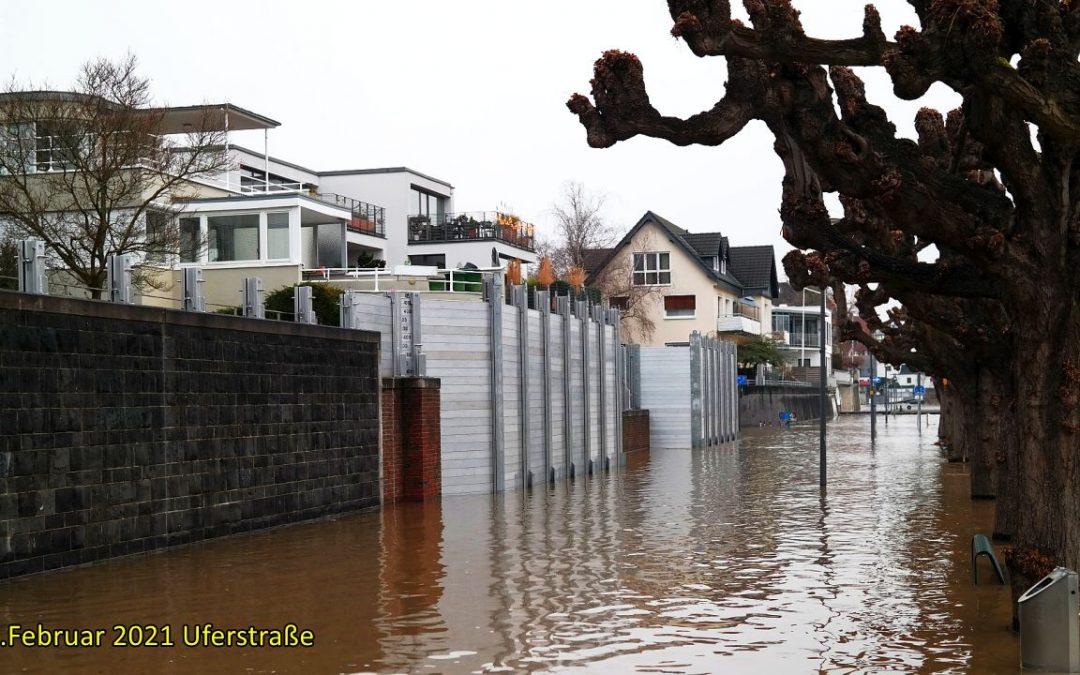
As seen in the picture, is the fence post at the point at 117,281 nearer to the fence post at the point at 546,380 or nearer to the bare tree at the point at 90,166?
the bare tree at the point at 90,166

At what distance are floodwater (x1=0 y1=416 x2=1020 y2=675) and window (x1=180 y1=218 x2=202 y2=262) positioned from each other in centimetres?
1480

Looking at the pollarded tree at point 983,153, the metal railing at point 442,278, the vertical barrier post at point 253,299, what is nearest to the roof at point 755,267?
the metal railing at point 442,278

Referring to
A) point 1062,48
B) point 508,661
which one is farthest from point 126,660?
point 1062,48

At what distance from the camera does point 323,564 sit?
16500 mm

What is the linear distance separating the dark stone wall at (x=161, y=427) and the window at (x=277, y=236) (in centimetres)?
1707

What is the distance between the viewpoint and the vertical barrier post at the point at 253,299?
20.9m

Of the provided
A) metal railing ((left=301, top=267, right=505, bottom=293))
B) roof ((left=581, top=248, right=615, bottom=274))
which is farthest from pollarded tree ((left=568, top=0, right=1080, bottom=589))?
roof ((left=581, top=248, right=615, bottom=274))

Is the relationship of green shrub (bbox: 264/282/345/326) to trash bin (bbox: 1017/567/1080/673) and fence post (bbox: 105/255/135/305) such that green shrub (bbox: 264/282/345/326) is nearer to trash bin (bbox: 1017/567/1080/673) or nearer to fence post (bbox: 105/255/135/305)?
fence post (bbox: 105/255/135/305)

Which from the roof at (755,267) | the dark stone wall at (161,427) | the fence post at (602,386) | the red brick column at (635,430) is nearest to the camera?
the dark stone wall at (161,427)

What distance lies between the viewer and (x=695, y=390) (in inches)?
1994

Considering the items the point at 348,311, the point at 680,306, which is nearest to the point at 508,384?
the point at 348,311

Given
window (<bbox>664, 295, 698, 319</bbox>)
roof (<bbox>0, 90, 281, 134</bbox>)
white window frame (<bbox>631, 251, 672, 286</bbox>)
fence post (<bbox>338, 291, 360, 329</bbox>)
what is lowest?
fence post (<bbox>338, 291, 360, 329</bbox>)

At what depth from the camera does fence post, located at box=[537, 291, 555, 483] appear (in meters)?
31.7

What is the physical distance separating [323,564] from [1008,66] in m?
10.3
